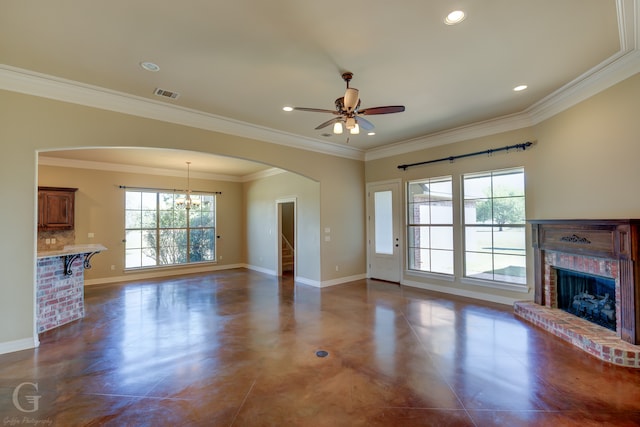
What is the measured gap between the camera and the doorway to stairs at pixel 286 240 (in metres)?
8.19

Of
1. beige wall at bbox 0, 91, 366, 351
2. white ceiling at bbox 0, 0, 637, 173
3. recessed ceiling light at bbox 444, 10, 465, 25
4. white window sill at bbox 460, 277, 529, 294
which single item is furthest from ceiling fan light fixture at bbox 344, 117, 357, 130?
white window sill at bbox 460, 277, 529, 294

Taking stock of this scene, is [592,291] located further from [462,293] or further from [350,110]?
[350,110]

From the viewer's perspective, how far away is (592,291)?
12.6 ft

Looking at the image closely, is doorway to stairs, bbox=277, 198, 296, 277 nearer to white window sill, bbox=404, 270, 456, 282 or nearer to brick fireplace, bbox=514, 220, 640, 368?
white window sill, bbox=404, 270, 456, 282

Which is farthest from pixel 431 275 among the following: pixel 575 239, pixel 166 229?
pixel 166 229

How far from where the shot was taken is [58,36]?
271cm

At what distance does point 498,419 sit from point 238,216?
886cm

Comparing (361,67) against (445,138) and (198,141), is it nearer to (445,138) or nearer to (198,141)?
(198,141)

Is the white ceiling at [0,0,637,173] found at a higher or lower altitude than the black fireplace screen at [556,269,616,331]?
higher

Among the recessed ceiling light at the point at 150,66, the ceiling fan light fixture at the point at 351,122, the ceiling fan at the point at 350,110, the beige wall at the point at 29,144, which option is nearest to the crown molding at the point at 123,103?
the beige wall at the point at 29,144

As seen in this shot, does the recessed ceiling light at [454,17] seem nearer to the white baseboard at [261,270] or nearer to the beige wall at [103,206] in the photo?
the white baseboard at [261,270]

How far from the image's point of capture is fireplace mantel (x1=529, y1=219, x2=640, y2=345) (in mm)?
3055

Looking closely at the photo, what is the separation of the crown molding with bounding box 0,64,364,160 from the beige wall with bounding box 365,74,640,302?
12.6ft

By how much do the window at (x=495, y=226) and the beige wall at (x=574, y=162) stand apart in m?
0.15
